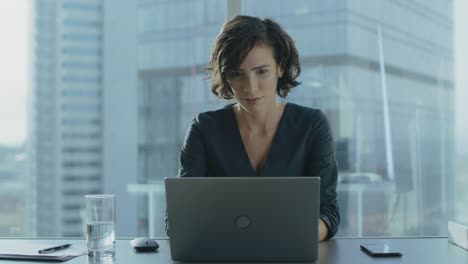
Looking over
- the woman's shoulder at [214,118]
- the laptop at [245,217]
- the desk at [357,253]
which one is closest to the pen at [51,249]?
the desk at [357,253]

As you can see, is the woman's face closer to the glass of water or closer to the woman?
the woman

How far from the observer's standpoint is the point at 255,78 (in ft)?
5.90

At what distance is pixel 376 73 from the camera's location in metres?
3.15

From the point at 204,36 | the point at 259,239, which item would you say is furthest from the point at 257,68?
the point at 204,36

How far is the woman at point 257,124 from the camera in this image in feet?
5.91

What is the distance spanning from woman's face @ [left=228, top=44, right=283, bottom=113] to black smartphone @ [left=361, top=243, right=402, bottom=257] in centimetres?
59

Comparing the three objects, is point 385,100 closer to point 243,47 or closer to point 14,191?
point 243,47

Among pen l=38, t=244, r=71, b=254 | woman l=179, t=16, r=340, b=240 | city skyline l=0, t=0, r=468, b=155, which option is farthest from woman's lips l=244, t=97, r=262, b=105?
city skyline l=0, t=0, r=468, b=155

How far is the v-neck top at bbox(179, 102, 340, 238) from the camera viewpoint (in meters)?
1.87

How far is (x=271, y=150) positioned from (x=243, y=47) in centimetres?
35

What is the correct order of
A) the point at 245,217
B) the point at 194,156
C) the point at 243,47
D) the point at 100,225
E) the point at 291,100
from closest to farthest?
the point at 245,217, the point at 100,225, the point at 243,47, the point at 194,156, the point at 291,100

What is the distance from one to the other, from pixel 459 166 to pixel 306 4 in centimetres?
125

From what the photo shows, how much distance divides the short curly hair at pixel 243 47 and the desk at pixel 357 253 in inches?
22.6

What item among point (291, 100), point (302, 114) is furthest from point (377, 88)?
point (302, 114)
